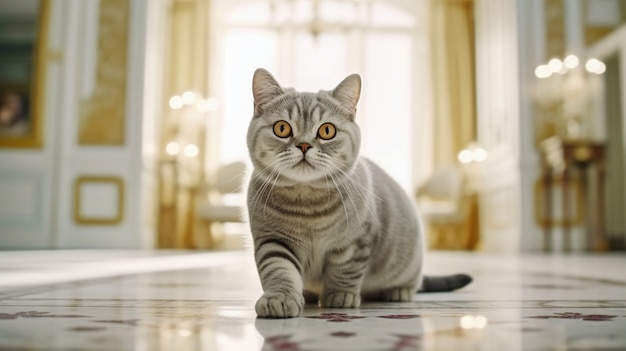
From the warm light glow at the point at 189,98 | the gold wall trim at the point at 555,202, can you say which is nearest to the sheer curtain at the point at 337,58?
the warm light glow at the point at 189,98

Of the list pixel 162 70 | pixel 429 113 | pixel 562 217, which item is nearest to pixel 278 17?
pixel 162 70

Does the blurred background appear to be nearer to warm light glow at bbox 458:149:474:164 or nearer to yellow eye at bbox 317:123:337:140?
warm light glow at bbox 458:149:474:164

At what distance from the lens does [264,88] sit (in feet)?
4.20

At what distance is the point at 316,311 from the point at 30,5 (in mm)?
5874

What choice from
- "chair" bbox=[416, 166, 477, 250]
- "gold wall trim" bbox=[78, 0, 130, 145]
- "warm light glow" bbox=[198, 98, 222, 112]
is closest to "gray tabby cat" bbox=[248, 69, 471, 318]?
"gold wall trim" bbox=[78, 0, 130, 145]

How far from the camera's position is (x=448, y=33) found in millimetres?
7434

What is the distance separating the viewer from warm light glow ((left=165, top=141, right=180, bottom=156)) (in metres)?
6.91

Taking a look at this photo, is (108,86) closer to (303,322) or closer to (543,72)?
(543,72)

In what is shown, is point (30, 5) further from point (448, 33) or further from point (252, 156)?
point (252, 156)

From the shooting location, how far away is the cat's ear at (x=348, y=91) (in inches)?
51.7

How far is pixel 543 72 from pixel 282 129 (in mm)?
5168

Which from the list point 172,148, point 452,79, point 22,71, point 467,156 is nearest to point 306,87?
point 452,79

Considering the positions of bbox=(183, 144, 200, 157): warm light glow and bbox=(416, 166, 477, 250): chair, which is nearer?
bbox=(416, 166, 477, 250): chair

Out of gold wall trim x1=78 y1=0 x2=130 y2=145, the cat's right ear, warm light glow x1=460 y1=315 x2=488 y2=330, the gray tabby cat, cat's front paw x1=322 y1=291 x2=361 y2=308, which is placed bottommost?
warm light glow x1=460 y1=315 x2=488 y2=330
